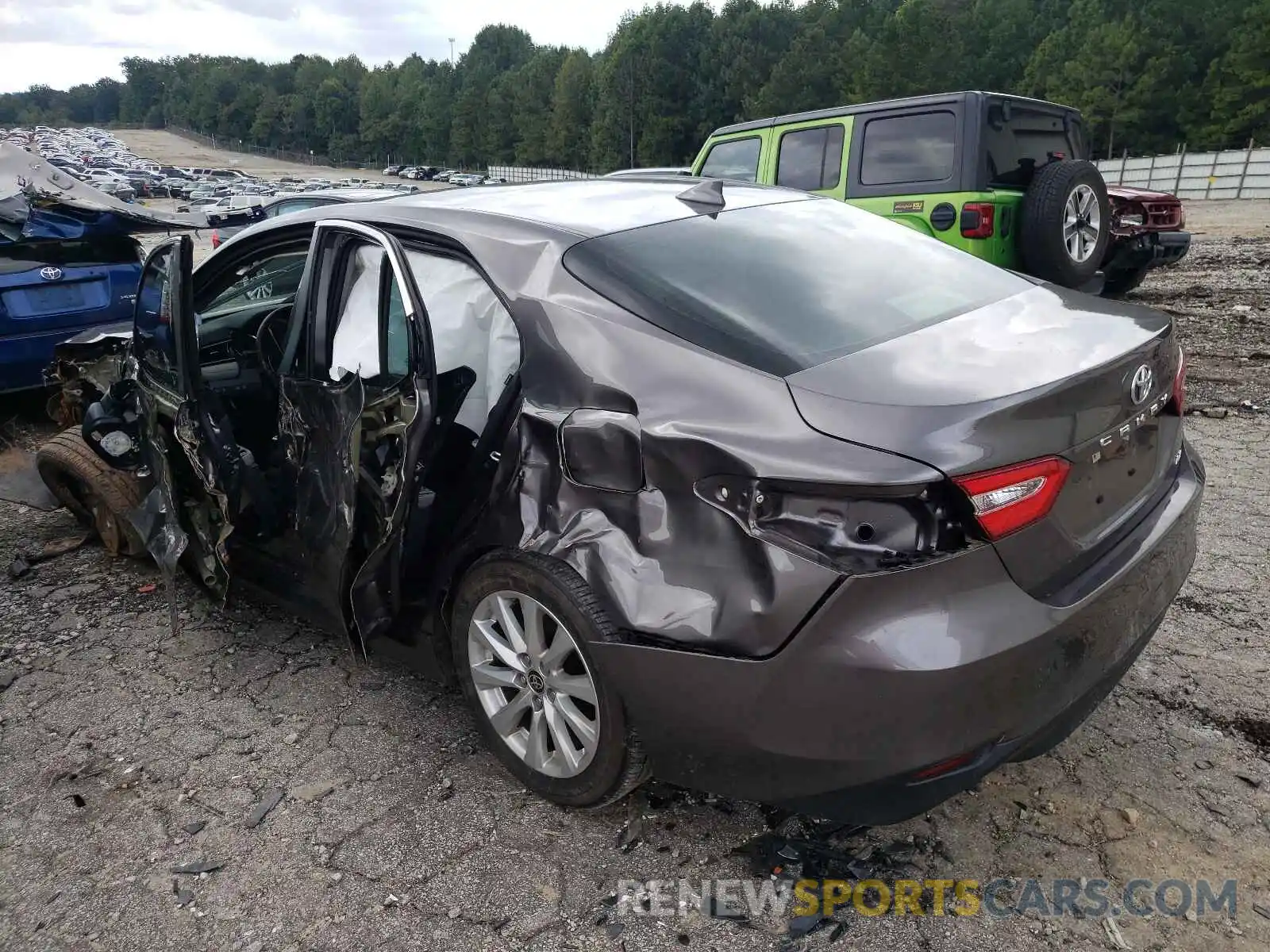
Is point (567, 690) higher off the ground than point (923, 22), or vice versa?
point (923, 22)

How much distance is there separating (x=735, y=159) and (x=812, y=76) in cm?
6007

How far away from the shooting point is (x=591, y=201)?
2.79 meters

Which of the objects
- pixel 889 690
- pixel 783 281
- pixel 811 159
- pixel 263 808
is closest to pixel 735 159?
pixel 811 159

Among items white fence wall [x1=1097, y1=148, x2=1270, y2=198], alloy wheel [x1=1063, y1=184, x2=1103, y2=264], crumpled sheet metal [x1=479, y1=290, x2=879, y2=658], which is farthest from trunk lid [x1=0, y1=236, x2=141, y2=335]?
white fence wall [x1=1097, y1=148, x2=1270, y2=198]

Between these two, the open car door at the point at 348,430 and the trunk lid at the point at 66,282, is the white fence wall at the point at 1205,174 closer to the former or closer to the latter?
the trunk lid at the point at 66,282

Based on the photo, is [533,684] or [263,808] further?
Result: [263,808]

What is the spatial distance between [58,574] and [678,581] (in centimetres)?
335

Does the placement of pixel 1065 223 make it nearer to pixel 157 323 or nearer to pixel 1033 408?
pixel 1033 408

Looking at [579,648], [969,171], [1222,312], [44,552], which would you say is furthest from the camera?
[1222,312]

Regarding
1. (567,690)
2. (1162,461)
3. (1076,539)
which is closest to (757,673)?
(567,690)

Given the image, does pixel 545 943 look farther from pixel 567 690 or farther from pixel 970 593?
pixel 970 593

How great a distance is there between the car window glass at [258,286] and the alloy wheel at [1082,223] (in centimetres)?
529

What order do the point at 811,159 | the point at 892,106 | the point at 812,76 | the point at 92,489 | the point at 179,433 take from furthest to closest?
the point at 812,76 < the point at 811,159 < the point at 892,106 < the point at 92,489 < the point at 179,433

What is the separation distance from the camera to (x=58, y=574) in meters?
4.04
